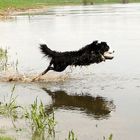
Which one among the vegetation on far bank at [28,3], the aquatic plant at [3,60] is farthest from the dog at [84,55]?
the vegetation on far bank at [28,3]

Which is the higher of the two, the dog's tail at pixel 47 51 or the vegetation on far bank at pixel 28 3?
the vegetation on far bank at pixel 28 3

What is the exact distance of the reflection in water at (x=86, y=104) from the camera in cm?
1054

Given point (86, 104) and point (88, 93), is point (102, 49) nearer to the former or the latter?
point (88, 93)

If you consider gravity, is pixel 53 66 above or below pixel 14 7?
below

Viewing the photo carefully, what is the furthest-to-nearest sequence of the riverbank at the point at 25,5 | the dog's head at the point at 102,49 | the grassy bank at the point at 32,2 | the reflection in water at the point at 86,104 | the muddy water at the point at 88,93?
the grassy bank at the point at 32,2 → the riverbank at the point at 25,5 → the dog's head at the point at 102,49 → the reflection in water at the point at 86,104 → the muddy water at the point at 88,93

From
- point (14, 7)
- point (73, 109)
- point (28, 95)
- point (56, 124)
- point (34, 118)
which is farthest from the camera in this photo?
point (14, 7)

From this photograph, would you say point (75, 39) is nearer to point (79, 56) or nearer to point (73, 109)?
point (79, 56)

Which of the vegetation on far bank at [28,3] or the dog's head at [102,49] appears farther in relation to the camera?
the vegetation on far bank at [28,3]

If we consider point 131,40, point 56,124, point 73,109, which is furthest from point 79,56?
point 131,40

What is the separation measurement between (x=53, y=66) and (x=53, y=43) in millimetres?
9501

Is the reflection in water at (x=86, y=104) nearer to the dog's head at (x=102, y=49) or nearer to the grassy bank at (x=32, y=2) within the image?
the dog's head at (x=102, y=49)

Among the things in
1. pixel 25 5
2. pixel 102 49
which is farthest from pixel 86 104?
pixel 25 5

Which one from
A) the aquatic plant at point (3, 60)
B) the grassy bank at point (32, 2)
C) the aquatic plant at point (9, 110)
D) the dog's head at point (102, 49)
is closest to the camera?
the aquatic plant at point (9, 110)

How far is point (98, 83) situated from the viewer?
44.7 ft
